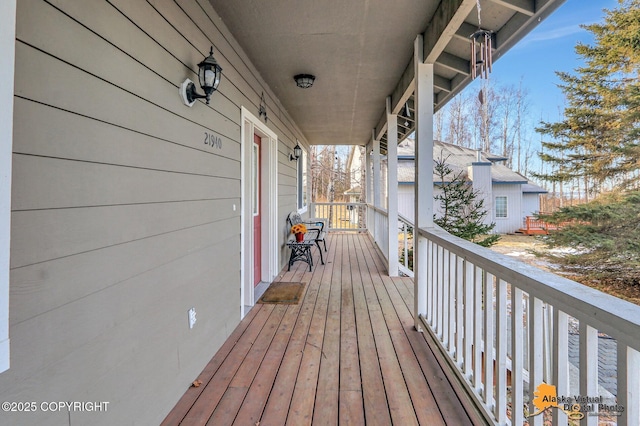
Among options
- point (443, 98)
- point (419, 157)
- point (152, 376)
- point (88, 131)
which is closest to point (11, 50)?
point (88, 131)

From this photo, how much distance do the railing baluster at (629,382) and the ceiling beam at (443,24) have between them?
6.70 feet

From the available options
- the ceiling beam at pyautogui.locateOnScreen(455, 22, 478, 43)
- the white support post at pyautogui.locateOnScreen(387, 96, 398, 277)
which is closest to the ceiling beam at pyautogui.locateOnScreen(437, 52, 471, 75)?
the ceiling beam at pyautogui.locateOnScreen(455, 22, 478, 43)

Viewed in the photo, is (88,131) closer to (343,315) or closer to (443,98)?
(343,315)

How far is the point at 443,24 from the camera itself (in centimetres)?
231

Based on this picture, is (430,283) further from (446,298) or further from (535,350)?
(535,350)

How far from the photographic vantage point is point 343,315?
3.16 metres

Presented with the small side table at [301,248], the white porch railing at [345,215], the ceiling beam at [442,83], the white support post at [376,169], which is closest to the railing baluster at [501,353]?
the ceiling beam at [442,83]

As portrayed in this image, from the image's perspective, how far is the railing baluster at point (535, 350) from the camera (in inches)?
46.6

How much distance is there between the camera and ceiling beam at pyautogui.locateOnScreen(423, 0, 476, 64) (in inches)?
81.4

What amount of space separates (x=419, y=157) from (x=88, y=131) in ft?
7.73

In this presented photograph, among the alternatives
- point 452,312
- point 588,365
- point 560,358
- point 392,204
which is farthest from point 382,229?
point 588,365

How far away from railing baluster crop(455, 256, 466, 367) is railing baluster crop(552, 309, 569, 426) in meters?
0.89

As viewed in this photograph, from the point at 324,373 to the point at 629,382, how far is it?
5.37 ft

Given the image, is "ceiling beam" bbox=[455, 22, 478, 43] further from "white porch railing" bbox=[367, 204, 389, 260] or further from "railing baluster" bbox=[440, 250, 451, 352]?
"white porch railing" bbox=[367, 204, 389, 260]
